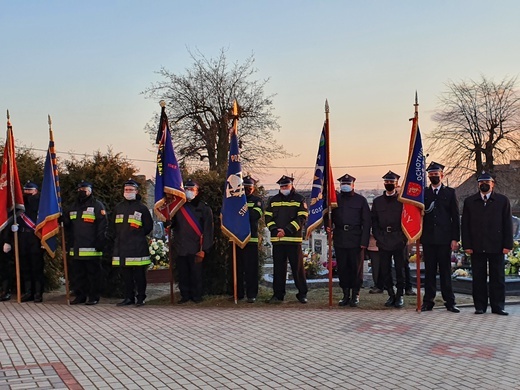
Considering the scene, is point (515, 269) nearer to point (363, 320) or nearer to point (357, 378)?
point (363, 320)

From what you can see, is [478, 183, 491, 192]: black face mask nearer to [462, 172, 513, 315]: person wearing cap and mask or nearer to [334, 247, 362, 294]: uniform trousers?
[462, 172, 513, 315]: person wearing cap and mask

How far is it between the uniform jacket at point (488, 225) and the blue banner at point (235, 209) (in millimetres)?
3485

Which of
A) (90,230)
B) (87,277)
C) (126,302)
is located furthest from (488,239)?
(87,277)

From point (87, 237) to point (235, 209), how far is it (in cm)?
260

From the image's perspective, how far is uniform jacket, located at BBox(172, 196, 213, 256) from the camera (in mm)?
10445

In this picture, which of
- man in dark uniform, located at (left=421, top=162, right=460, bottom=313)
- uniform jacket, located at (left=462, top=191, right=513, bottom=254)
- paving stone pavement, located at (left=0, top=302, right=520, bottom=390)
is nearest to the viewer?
paving stone pavement, located at (left=0, top=302, right=520, bottom=390)

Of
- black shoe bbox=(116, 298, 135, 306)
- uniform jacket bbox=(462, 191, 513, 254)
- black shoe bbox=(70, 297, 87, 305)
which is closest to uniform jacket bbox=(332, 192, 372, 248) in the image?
uniform jacket bbox=(462, 191, 513, 254)

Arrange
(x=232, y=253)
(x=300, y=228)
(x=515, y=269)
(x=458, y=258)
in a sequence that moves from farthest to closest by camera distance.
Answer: (x=458, y=258)
(x=515, y=269)
(x=232, y=253)
(x=300, y=228)

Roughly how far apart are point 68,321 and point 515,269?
9.16m

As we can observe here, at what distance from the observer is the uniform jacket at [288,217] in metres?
10.2

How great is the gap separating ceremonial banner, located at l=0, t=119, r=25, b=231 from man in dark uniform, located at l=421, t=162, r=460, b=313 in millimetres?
7127

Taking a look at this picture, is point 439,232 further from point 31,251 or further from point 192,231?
point 31,251

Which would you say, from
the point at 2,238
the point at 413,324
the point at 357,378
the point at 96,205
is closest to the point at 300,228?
the point at 413,324

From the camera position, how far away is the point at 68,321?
29.0 ft
